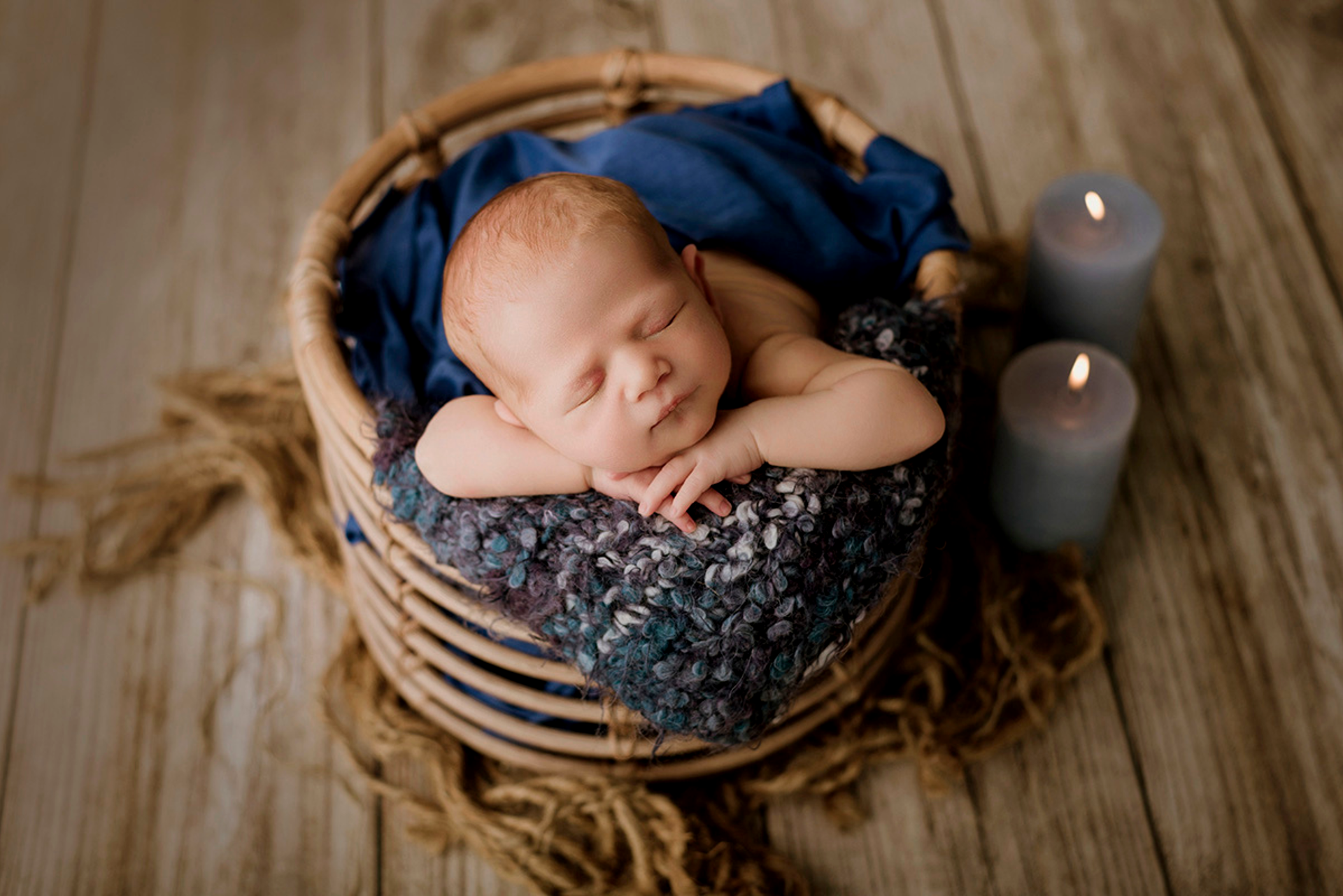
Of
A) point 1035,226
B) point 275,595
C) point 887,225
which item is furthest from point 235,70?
point 1035,226

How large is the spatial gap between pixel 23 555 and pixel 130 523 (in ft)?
0.37

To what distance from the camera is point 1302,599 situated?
42.7 inches

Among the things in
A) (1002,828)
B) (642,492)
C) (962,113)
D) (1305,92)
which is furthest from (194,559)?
(1305,92)

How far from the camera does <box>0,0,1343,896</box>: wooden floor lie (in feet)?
3.27

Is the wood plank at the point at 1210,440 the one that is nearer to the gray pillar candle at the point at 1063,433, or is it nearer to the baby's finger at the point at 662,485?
the gray pillar candle at the point at 1063,433

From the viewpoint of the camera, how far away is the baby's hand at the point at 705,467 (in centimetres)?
75

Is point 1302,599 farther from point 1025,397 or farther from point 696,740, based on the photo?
point 696,740

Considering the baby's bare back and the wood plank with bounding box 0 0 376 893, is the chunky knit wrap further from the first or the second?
the wood plank with bounding box 0 0 376 893

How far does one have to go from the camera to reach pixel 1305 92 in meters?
1.40

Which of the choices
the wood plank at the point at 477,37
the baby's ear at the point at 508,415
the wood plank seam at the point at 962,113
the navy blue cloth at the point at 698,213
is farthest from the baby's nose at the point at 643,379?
the wood plank at the point at 477,37

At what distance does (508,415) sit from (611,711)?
9.5 inches

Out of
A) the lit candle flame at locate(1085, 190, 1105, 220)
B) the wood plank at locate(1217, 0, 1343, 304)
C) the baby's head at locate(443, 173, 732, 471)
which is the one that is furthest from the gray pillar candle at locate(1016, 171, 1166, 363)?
the baby's head at locate(443, 173, 732, 471)

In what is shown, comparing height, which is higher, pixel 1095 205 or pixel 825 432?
pixel 1095 205

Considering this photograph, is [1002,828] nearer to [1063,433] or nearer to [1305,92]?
[1063,433]
